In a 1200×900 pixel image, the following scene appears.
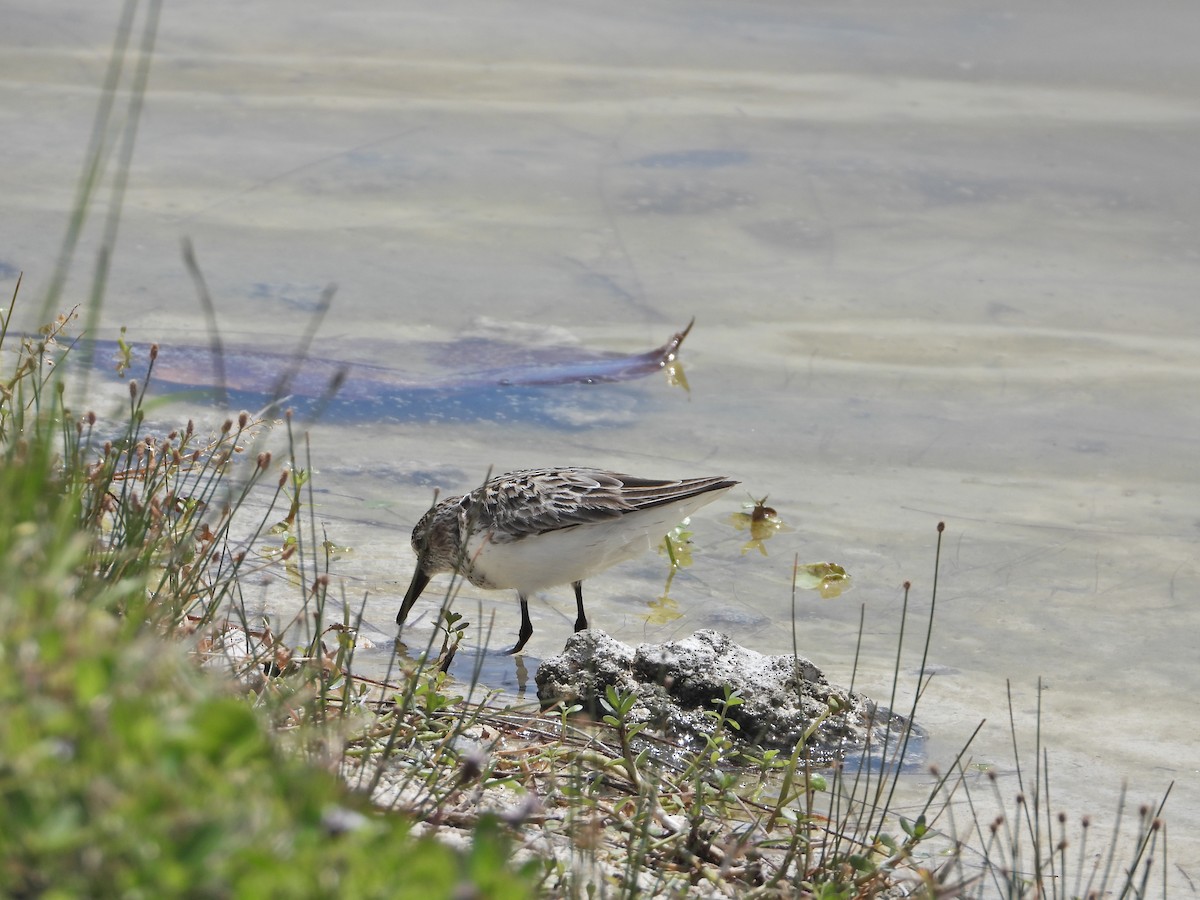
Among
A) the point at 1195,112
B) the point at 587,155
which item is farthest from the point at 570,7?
the point at 1195,112

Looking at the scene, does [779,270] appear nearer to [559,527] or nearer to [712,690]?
[559,527]

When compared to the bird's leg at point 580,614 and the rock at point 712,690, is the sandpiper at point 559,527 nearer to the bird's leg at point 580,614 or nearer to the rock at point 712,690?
the bird's leg at point 580,614

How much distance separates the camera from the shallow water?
20.1 ft

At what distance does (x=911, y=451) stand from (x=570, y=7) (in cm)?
686

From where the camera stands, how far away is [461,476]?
6945 millimetres

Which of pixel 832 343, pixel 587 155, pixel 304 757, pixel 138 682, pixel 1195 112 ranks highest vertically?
pixel 1195 112

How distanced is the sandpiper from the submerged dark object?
162 cm

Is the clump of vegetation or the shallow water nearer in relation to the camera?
the clump of vegetation

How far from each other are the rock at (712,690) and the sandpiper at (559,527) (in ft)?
2.56

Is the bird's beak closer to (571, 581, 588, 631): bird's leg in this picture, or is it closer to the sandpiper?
the sandpiper

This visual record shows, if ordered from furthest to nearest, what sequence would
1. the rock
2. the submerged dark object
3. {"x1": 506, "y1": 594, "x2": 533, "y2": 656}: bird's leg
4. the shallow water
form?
1. the submerged dark object
2. the shallow water
3. {"x1": 506, "y1": 594, "x2": 533, "y2": 656}: bird's leg
4. the rock

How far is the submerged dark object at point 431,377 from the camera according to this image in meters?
7.49

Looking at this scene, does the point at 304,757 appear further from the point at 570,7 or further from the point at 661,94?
the point at 570,7

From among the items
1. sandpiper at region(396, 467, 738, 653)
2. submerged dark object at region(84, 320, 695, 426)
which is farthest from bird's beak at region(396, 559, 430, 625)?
submerged dark object at region(84, 320, 695, 426)
